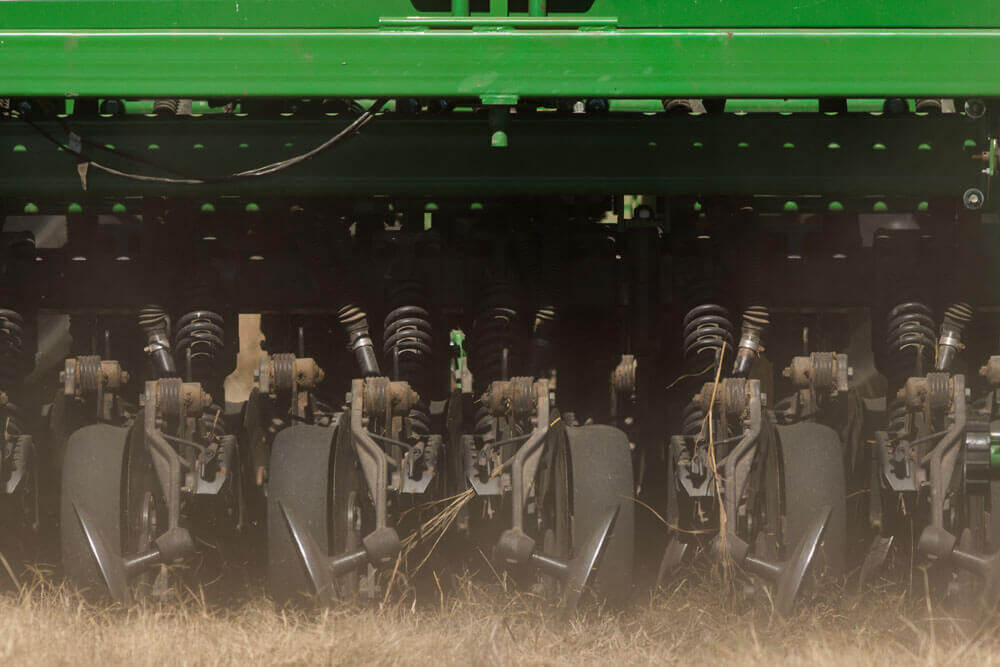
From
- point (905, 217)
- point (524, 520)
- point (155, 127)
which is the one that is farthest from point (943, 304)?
point (155, 127)

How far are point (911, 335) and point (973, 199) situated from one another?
0.61 metres

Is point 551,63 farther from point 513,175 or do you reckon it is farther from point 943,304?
point 943,304

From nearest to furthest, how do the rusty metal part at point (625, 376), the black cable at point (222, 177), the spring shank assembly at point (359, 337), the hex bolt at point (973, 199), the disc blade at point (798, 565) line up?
the black cable at point (222, 177)
the disc blade at point (798, 565)
the hex bolt at point (973, 199)
the spring shank assembly at point (359, 337)
the rusty metal part at point (625, 376)

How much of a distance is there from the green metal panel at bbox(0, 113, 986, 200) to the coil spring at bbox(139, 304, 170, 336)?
1.72 feet

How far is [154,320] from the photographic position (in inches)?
225

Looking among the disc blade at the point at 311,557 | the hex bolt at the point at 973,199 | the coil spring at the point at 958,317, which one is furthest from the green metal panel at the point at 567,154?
the disc blade at the point at 311,557

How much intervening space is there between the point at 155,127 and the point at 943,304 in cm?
298

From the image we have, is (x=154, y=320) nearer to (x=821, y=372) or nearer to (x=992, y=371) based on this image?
(x=821, y=372)

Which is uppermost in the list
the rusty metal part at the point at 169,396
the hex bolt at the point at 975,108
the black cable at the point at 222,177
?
the hex bolt at the point at 975,108

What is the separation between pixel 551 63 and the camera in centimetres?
485

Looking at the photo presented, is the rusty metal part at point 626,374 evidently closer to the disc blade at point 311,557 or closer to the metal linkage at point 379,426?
the metal linkage at point 379,426

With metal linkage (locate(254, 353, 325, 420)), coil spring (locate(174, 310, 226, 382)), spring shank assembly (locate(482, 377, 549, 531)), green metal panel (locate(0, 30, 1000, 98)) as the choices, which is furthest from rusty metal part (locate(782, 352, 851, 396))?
coil spring (locate(174, 310, 226, 382))

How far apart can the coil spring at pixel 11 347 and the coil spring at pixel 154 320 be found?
50 cm

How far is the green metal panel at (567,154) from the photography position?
528cm
